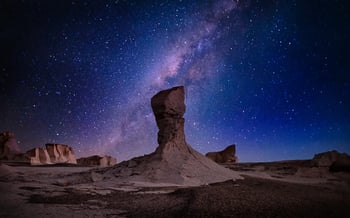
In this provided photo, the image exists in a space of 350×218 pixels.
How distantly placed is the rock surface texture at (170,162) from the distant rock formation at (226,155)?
84.3 feet

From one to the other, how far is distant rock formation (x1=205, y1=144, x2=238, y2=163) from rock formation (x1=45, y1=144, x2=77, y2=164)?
79.5 ft

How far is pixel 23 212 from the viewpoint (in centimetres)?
766

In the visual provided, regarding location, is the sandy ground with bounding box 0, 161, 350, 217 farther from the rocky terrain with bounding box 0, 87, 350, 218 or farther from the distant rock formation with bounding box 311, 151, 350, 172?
the distant rock formation with bounding box 311, 151, 350, 172

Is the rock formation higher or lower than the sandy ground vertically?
higher

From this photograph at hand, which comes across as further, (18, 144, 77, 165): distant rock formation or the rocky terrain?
(18, 144, 77, 165): distant rock formation

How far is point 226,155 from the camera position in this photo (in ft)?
144

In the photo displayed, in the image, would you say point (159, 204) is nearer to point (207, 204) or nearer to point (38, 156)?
point (207, 204)

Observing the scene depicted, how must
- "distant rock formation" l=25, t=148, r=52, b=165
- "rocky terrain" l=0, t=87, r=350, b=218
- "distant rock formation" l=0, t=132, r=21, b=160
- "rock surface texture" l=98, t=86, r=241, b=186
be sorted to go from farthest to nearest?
"distant rock formation" l=0, t=132, r=21, b=160 < "distant rock formation" l=25, t=148, r=52, b=165 < "rock surface texture" l=98, t=86, r=241, b=186 < "rocky terrain" l=0, t=87, r=350, b=218

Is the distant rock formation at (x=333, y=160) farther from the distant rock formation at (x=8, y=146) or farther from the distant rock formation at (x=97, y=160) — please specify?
the distant rock formation at (x=8, y=146)

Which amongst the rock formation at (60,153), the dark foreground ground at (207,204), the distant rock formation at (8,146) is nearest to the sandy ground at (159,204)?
the dark foreground ground at (207,204)

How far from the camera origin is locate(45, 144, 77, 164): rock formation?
1809 inches

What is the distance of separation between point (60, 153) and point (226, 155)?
2775cm

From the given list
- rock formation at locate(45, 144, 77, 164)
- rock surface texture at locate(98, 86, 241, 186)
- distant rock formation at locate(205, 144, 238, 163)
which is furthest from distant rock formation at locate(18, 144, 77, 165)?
rock surface texture at locate(98, 86, 241, 186)

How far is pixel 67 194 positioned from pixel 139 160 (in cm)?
709
